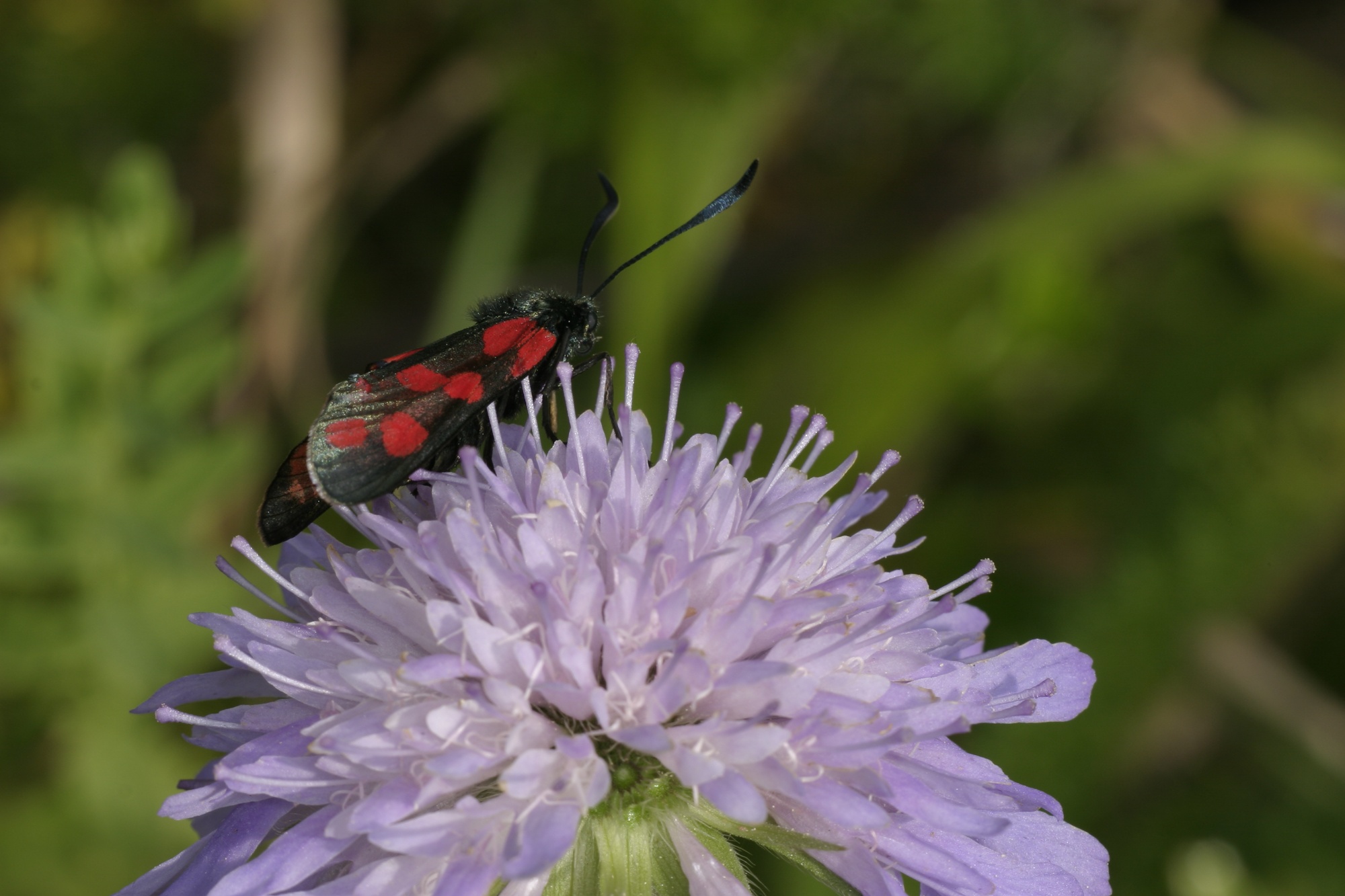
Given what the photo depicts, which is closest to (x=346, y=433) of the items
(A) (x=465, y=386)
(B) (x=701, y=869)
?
(A) (x=465, y=386)

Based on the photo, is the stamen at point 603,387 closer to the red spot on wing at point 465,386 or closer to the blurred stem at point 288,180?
the red spot on wing at point 465,386

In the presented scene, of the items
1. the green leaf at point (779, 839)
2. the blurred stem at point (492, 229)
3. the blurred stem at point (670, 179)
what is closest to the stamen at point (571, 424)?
the green leaf at point (779, 839)

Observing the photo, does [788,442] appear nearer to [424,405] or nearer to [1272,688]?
[424,405]

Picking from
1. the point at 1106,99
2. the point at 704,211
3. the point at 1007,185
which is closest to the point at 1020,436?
the point at 1007,185

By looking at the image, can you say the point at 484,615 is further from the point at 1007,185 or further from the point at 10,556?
the point at 1007,185

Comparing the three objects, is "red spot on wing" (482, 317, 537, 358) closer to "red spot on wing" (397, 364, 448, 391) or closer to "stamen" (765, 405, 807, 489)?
"red spot on wing" (397, 364, 448, 391)
